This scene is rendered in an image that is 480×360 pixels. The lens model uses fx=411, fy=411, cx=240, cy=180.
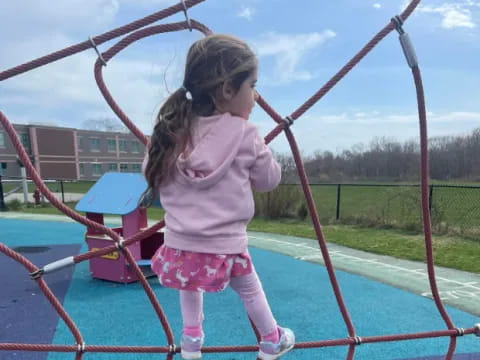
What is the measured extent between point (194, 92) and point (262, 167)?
26 cm

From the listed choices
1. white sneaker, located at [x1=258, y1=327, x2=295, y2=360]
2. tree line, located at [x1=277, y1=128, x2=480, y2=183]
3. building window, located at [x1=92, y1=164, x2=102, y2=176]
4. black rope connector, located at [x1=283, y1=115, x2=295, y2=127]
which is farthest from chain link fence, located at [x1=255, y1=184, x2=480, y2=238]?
building window, located at [x1=92, y1=164, x2=102, y2=176]

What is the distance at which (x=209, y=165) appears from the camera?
1.03 meters

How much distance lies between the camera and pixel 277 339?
4.10 feet

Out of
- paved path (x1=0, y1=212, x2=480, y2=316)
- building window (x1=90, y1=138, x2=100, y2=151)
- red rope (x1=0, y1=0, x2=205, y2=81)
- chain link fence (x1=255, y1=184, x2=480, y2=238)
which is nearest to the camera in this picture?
red rope (x1=0, y1=0, x2=205, y2=81)

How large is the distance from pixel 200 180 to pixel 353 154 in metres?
9.73

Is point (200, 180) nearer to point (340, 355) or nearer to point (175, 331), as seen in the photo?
point (340, 355)

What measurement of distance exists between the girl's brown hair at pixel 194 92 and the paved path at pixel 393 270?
8.89ft

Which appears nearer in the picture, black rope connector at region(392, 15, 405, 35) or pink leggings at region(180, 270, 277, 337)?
pink leggings at region(180, 270, 277, 337)

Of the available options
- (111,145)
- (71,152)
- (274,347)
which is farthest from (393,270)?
(111,145)

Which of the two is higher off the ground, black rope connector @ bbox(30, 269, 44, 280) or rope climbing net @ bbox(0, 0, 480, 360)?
rope climbing net @ bbox(0, 0, 480, 360)

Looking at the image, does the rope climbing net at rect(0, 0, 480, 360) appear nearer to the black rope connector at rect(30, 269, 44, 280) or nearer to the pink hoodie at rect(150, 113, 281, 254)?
the black rope connector at rect(30, 269, 44, 280)

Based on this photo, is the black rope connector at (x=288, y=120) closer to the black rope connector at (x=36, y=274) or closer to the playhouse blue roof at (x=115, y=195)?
the black rope connector at (x=36, y=274)

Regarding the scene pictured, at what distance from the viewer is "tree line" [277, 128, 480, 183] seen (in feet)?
26.2

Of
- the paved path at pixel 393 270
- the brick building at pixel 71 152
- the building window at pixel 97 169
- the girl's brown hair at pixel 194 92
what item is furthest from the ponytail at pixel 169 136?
the building window at pixel 97 169
